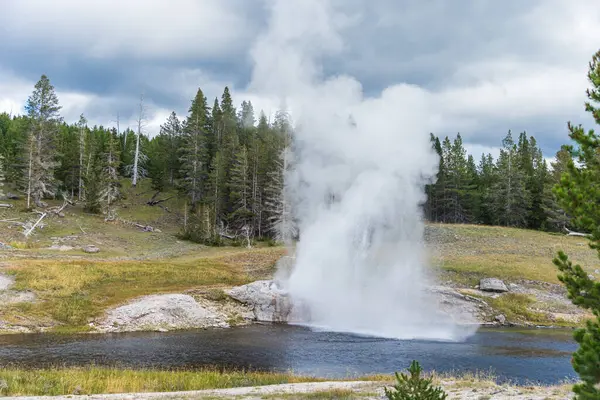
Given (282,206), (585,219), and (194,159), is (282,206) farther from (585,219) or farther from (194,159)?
(585,219)

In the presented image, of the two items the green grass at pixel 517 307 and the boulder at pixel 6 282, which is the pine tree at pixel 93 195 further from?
the green grass at pixel 517 307

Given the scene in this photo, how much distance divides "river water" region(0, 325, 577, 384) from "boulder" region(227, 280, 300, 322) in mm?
5504

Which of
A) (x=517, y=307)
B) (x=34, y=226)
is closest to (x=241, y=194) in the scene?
(x=34, y=226)

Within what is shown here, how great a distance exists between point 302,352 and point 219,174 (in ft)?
195

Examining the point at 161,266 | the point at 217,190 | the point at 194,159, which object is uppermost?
the point at 194,159

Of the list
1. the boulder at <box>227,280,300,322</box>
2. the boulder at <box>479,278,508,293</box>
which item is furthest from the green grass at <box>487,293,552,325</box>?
the boulder at <box>227,280,300,322</box>

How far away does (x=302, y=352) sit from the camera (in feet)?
104

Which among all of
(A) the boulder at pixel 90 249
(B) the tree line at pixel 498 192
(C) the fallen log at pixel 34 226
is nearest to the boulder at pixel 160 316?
(A) the boulder at pixel 90 249

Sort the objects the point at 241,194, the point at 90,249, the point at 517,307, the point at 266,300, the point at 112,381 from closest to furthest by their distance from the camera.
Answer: the point at 112,381 < the point at 266,300 < the point at 517,307 < the point at 90,249 < the point at 241,194

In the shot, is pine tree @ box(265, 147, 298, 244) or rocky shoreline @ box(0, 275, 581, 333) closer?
rocky shoreline @ box(0, 275, 581, 333)

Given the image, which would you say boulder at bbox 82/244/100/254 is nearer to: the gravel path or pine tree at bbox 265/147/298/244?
pine tree at bbox 265/147/298/244

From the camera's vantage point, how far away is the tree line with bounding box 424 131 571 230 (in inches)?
3844

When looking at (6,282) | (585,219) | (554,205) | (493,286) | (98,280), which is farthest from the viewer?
(554,205)

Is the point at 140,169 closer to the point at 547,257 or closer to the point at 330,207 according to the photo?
the point at 330,207
